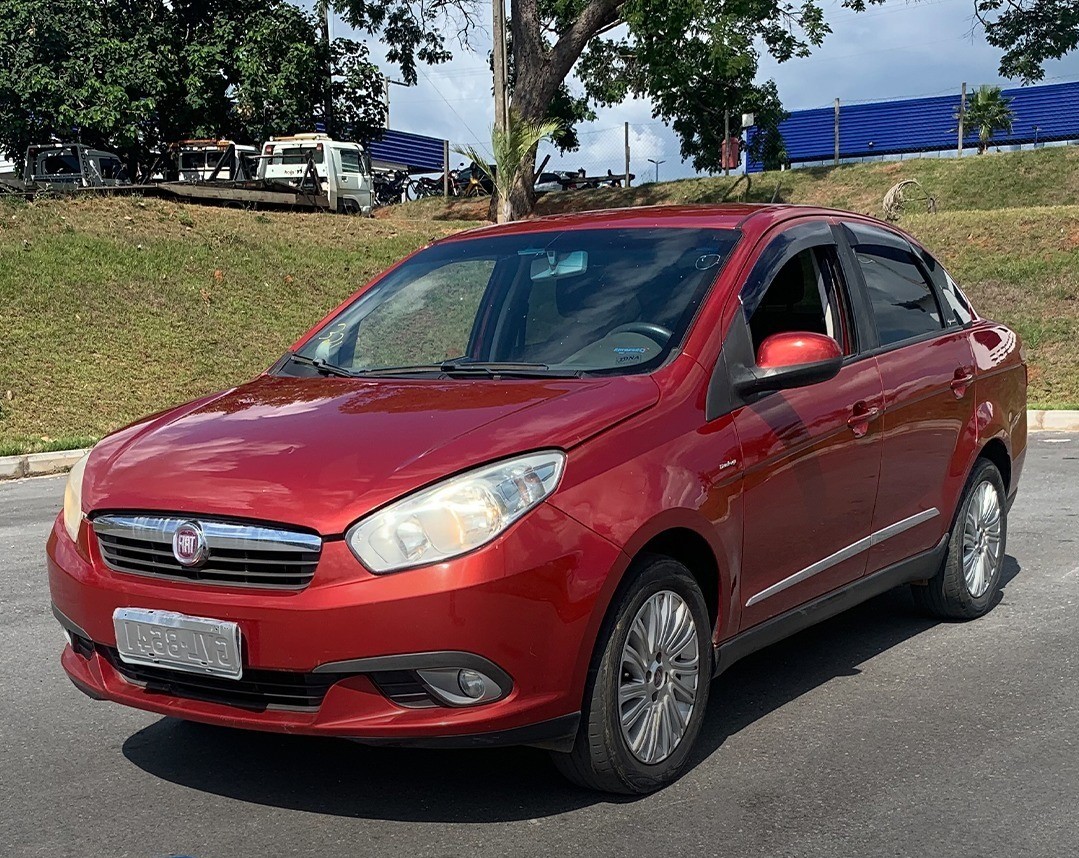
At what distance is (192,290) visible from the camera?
1930 cm

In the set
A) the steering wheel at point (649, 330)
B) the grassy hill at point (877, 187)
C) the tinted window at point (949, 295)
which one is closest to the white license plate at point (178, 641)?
the steering wheel at point (649, 330)

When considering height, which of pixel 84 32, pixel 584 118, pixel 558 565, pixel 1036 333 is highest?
pixel 84 32

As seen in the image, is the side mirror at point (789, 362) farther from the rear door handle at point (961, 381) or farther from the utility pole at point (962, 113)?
the utility pole at point (962, 113)

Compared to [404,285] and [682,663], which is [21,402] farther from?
[682,663]

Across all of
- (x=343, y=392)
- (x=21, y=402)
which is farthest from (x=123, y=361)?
(x=343, y=392)

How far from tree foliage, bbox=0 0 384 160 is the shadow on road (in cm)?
3288

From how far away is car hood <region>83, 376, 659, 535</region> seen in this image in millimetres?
3457

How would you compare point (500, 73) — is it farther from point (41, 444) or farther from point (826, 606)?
point (826, 606)

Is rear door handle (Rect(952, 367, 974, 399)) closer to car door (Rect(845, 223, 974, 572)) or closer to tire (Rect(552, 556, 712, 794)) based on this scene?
car door (Rect(845, 223, 974, 572))

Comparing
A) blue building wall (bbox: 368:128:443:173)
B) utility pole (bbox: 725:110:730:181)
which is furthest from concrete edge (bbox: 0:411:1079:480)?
blue building wall (bbox: 368:128:443:173)

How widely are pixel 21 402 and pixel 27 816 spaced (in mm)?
11340

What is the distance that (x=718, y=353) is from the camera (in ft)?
14.0

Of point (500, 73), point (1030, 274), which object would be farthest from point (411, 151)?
point (1030, 274)

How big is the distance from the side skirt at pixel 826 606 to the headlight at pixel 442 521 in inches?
42.3
